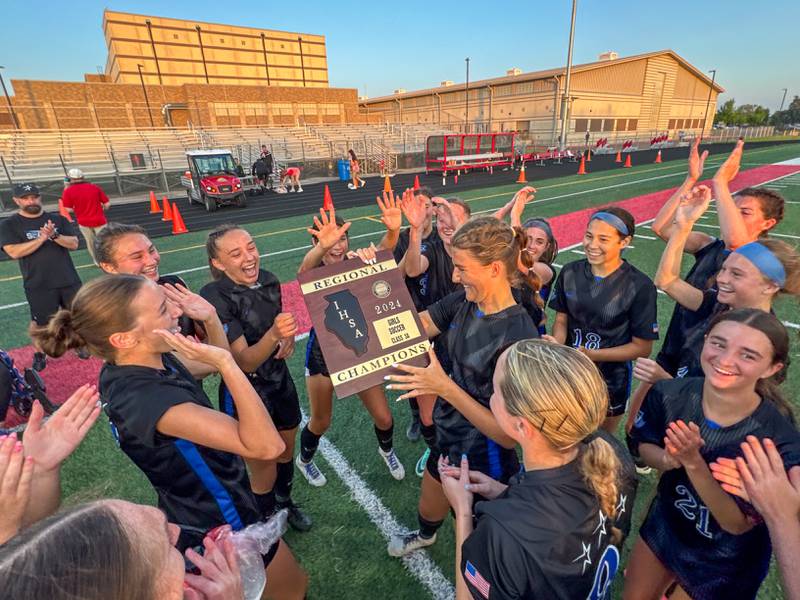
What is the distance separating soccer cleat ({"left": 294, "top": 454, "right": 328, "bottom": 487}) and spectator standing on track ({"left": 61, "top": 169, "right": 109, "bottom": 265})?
8.18 m

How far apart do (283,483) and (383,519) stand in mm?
844

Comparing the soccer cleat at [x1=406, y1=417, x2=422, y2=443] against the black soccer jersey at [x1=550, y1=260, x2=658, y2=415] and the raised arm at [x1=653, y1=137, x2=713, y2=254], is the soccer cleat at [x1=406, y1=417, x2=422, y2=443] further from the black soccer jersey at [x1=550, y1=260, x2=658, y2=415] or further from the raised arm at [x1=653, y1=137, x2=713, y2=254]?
the raised arm at [x1=653, y1=137, x2=713, y2=254]

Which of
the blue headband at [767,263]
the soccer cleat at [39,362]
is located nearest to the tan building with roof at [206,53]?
the soccer cleat at [39,362]

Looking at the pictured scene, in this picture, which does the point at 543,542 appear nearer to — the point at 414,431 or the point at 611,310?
the point at 611,310

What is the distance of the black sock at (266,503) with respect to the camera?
3.01 m

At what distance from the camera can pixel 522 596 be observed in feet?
4.20

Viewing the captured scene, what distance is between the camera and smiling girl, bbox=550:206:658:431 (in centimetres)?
309

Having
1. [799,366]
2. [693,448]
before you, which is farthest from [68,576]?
[799,366]

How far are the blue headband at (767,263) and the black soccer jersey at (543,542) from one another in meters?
1.80

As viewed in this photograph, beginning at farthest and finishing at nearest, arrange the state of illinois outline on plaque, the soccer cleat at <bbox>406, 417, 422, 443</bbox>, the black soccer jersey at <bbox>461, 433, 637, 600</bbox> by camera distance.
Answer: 1. the soccer cleat at <bbox>406, 417, 422, 443</bbox>
2. the state of illinois outline on plaque
3. the black soccer jersey at <bbox>461, 433, 637, 600</bbox>

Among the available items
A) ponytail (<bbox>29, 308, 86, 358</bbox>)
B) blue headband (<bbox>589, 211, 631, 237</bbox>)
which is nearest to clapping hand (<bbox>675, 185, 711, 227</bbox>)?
blue headband (<bbox>589, 211, 631, 237</bbox>)

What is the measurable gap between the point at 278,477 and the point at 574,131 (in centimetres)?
5261

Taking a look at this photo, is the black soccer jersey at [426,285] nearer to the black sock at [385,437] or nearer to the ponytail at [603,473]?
the black sock at [385,437]

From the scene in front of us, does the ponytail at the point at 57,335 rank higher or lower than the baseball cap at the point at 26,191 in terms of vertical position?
lower
